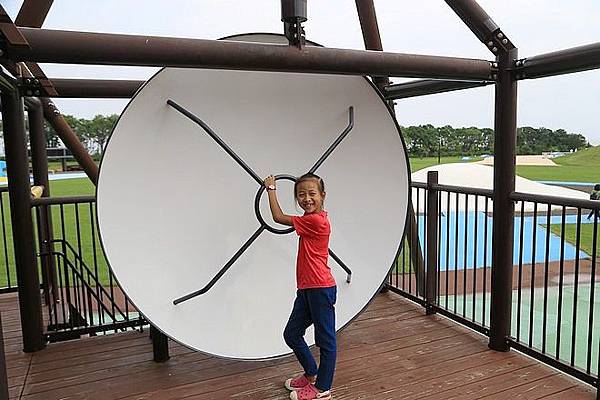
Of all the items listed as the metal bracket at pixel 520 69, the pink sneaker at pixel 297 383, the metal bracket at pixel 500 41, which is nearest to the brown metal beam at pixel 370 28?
the metal bracket at pixel 500 41

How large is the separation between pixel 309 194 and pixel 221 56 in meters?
0.87

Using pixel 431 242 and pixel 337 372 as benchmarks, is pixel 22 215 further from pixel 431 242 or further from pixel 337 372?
pixel 431 242

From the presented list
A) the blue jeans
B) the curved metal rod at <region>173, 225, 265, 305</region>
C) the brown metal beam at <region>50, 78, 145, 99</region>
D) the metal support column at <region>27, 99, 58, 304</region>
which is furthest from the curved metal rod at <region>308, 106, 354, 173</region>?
the metal support column at <region>27, 99, 58, 304</region>

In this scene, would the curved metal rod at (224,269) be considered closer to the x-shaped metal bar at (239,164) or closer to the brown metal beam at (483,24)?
the x-shaped metal bar at (239,164)

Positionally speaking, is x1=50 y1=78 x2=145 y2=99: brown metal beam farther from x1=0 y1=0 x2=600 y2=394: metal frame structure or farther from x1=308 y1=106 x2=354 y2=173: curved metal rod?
x1=308 y1=106 x2=354 y2=173: curved metal rod

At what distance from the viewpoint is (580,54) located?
A: 2721mm

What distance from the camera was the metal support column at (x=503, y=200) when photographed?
325cm

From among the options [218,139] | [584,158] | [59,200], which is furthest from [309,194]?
[584,158]

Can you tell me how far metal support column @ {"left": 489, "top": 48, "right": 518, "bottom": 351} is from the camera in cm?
325

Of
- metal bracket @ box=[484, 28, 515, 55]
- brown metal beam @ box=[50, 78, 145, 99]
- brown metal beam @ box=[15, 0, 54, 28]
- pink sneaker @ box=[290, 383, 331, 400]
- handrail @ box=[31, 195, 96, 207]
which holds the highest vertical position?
brown metal beam @ box=[15, 0, 54, 28]

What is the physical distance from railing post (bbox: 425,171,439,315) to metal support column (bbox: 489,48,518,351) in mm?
710

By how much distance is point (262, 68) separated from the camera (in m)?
2.63

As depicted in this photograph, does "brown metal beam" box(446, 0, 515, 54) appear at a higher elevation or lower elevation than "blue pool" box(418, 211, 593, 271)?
higher

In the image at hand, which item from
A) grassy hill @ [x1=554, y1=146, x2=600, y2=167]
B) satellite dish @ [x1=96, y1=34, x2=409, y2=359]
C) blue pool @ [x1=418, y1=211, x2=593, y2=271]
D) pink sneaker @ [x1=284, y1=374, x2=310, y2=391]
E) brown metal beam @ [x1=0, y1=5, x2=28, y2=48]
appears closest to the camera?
brown metal beam @ [x1=0, y1=5, x2=28, y2=48]
